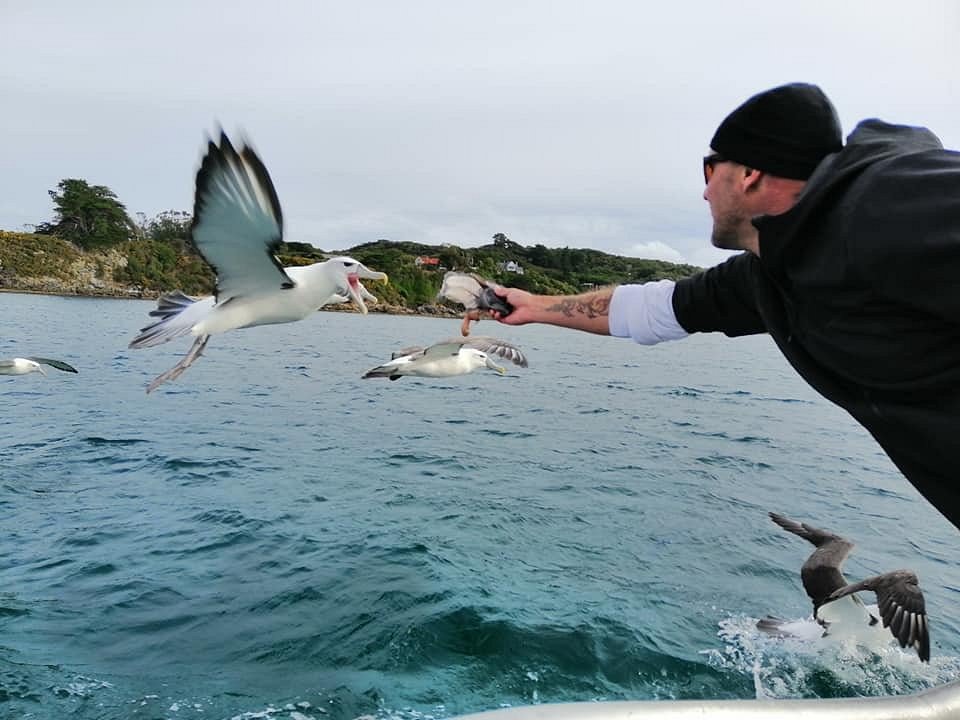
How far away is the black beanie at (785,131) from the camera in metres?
1.70

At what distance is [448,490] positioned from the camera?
12.8 meters

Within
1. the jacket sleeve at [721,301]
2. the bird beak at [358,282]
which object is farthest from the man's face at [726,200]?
the bird beak at [358,282]

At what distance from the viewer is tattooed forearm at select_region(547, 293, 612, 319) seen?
9.38ft

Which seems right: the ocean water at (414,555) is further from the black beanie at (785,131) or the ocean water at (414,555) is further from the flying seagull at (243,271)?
the black beanie at (785,131)

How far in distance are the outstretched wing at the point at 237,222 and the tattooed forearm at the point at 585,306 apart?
1.40 metres

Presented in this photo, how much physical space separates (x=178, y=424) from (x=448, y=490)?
27.4ft

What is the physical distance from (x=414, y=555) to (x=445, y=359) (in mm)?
3003

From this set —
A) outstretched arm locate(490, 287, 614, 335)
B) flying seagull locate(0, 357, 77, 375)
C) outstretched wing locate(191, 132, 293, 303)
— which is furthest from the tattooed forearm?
flying seagull locate(0, 357, 77, 375)

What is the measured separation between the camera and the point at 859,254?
137 cm

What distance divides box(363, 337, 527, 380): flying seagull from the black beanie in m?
5.44

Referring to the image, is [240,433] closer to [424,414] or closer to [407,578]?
[424,414]

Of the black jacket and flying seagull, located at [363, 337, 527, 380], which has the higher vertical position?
the black jacket

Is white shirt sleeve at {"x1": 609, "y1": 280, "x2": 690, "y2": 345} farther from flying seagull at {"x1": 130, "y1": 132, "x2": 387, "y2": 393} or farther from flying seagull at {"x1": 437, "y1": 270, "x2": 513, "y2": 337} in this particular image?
flying seagull at {"x1": 130, "y1": 132, "x2": 387, "y2": 393}

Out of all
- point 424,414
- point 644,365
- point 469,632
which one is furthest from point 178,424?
point 644,365
